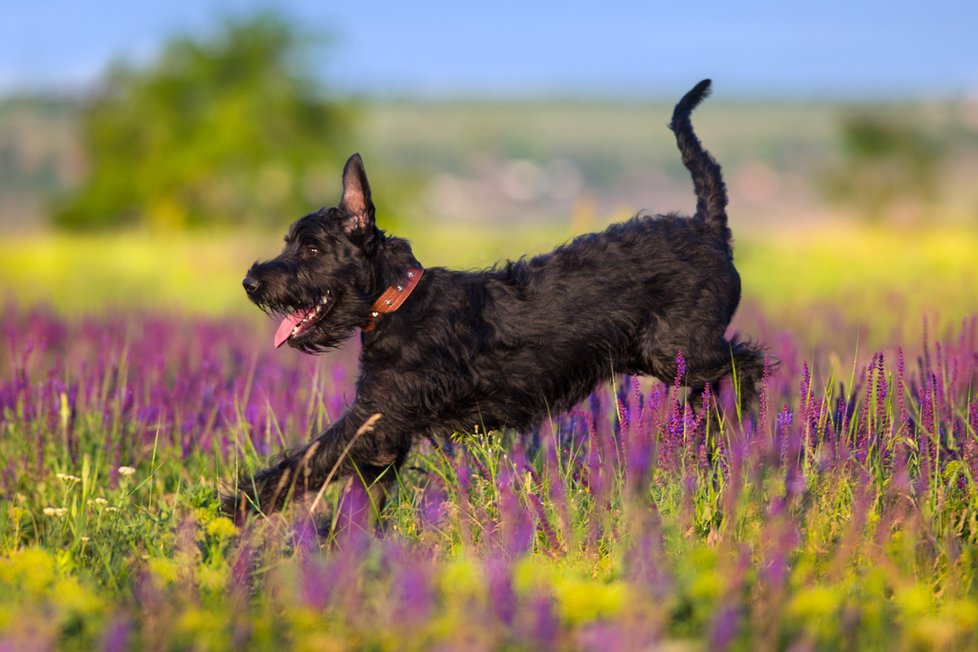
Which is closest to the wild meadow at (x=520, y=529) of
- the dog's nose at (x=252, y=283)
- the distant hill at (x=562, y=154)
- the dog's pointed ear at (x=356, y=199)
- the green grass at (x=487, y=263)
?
the dog's nose at (x=252, y=283)

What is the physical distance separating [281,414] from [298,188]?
2577 centimetres

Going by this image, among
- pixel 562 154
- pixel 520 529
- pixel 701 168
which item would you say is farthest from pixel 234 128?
pixel 562 154

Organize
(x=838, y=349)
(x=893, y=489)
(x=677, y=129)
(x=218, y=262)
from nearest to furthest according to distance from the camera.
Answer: (x=893, y=489)
(x=677, y=129)
(x=838, y=349)
(x=218, y=262)

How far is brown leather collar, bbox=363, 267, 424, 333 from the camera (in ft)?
14.3

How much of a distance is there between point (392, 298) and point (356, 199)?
0.39 metres

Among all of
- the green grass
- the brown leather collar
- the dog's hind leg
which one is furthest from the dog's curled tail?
the green grass

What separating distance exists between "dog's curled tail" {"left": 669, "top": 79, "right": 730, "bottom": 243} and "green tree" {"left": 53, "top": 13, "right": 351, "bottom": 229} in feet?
81.8

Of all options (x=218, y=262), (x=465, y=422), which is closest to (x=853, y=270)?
(x=218, y=262)

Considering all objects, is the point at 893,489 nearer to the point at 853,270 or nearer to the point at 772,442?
the point at 772,442

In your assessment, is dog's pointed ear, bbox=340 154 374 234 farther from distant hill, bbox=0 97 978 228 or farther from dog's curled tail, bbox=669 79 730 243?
distant hill, bbox=0 97 978 228

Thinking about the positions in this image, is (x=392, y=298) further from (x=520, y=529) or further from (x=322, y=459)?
(x=520, y=529)

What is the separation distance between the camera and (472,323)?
14.7ft

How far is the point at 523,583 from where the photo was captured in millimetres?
2854

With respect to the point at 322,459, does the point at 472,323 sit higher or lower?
higher
